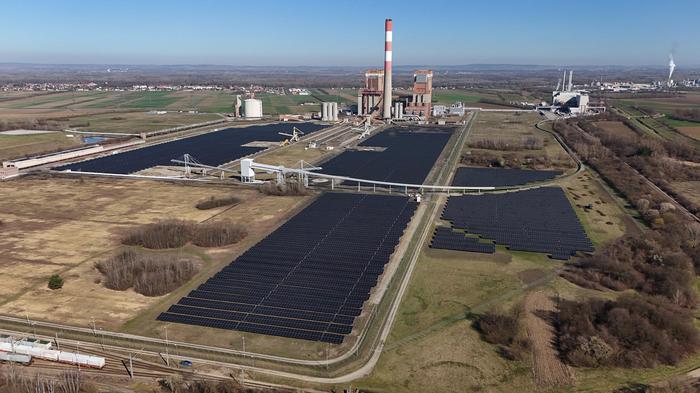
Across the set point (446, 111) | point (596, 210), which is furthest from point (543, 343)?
point (446, 111)

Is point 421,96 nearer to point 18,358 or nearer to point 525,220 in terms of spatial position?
point 525,220

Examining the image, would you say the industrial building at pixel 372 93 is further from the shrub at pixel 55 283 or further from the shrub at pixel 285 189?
the shrub at pixel 55 283

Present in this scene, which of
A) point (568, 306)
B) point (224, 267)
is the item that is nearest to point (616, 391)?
point (568, 306)

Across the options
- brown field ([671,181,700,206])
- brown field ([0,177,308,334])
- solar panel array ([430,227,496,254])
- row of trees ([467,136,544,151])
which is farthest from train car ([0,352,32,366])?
row of trees ([467,136,544,151])

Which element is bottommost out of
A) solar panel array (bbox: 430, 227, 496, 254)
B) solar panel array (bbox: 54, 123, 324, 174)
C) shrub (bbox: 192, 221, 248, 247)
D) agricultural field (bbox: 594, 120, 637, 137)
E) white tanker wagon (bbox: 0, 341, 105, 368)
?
white tanker wagon (bbox: 0, 341, 105, 368)

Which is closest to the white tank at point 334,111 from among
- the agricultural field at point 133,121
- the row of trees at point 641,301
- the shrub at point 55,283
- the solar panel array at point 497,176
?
the agricultural field at point 133,121

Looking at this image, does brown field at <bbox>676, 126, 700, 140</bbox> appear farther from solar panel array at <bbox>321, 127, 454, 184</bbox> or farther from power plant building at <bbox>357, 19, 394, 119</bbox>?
power plant building at <bbox>357, 19, 394, 119</bbox>
